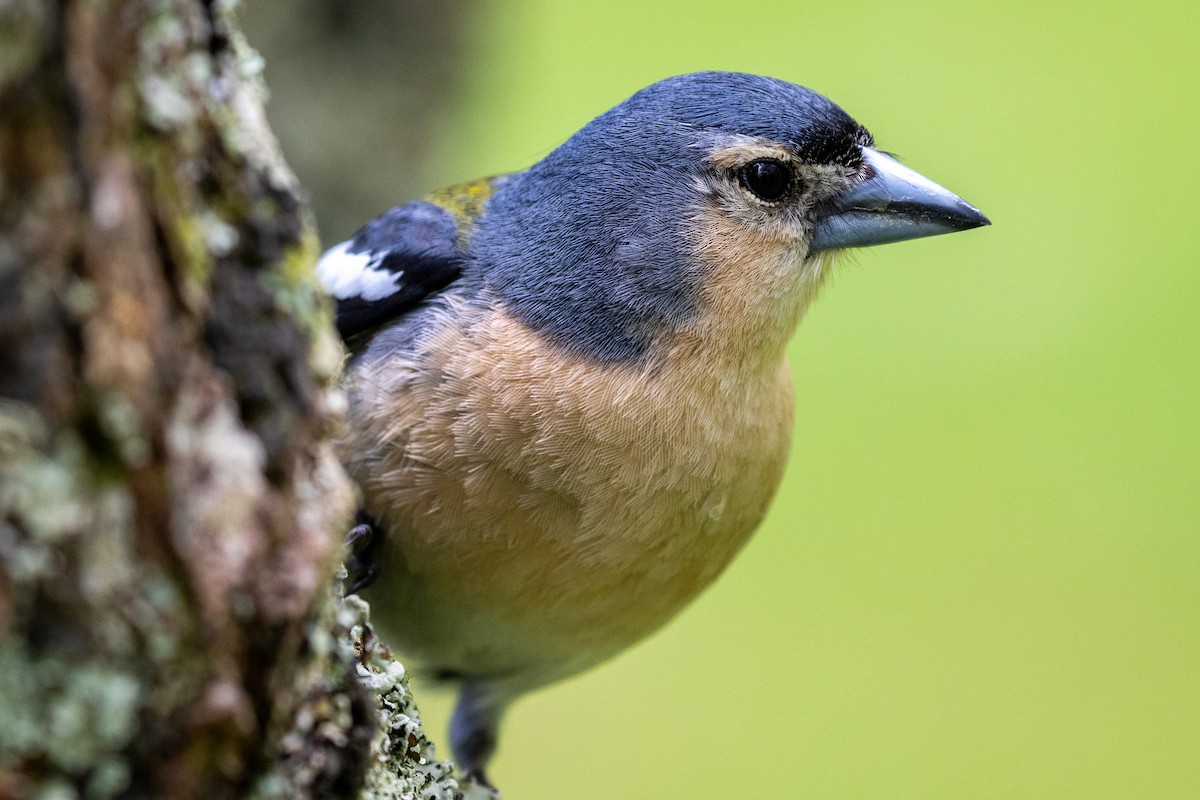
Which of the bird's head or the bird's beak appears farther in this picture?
the bird's beak

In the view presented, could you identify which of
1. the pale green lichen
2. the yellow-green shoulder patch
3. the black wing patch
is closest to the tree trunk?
the pale green lichen

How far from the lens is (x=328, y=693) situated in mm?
1523

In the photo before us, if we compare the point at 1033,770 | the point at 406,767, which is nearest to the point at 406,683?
the point at 406,767

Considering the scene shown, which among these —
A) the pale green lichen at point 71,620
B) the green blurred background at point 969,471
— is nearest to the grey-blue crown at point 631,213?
the pale green lichen at point 71,620

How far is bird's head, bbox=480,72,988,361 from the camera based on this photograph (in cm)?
277

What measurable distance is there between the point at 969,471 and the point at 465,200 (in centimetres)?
429

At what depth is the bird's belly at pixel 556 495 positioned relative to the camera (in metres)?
2.55

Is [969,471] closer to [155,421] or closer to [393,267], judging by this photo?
[393,267]

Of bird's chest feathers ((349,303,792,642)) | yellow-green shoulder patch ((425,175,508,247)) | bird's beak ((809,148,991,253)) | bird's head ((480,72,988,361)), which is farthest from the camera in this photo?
yellow-green shoulder patch ((425,175,508,247))

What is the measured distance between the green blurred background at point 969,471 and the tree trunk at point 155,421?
14.7ft

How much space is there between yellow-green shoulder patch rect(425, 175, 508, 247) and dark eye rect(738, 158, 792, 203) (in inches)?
31.0

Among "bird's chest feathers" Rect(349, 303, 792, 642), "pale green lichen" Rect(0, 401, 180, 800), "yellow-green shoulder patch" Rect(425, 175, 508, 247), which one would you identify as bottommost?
"pale green lichen" Rect(0, 401, 180, 800)

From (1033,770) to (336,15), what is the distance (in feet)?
16.4

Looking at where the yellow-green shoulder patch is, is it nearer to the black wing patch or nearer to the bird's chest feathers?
the black wing patch
